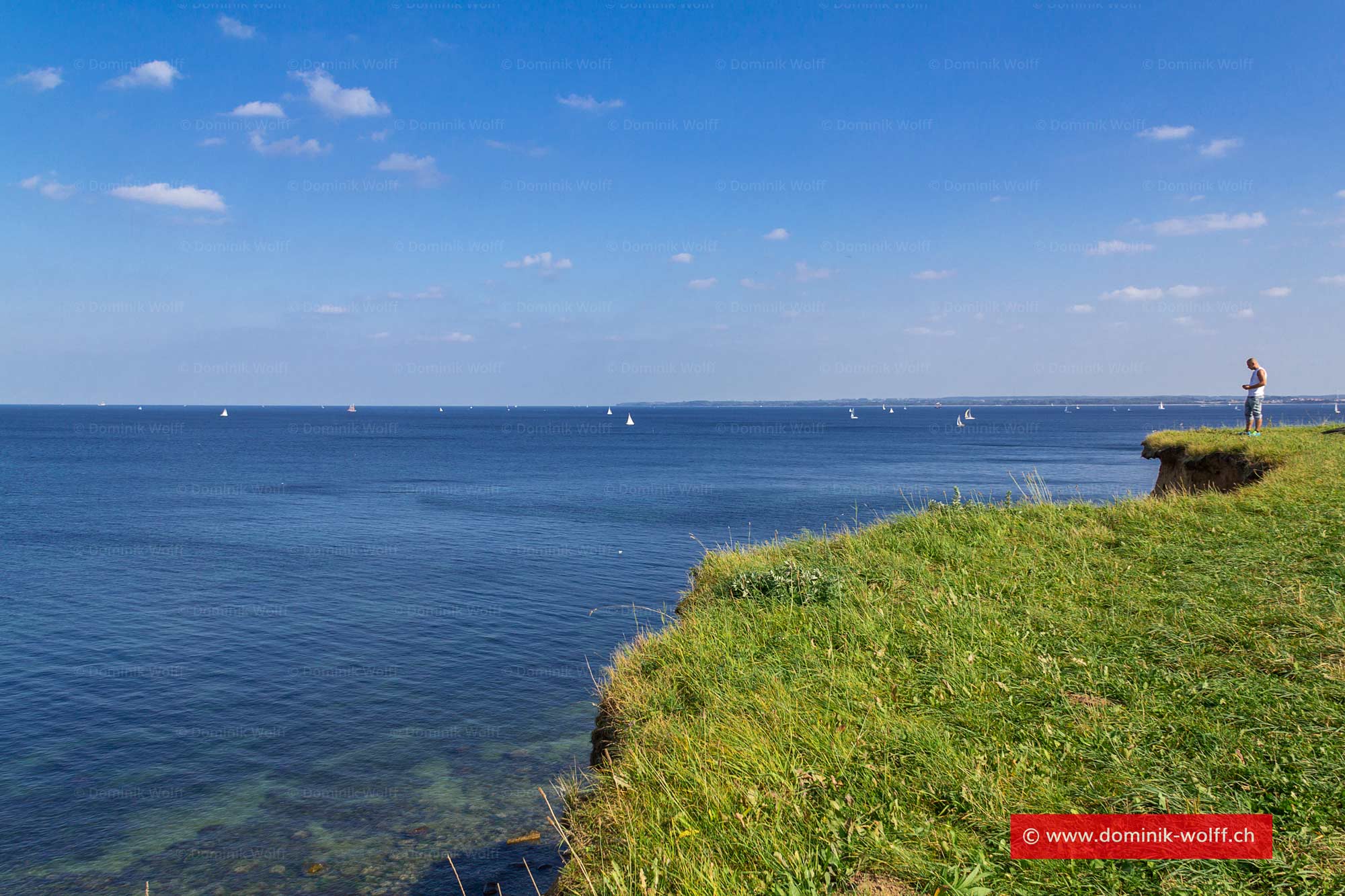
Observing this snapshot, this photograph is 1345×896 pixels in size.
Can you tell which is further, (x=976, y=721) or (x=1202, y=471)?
(x=1202, y=471)

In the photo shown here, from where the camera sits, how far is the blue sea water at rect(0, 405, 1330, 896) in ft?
40.6

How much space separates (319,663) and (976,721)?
19.7 meters

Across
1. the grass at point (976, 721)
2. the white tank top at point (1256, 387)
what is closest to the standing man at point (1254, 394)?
the white tank top at point (1256, 387)

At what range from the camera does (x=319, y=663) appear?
20.7m

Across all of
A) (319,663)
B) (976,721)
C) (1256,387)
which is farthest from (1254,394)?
(319,663)

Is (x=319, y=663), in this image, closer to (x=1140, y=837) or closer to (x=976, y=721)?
(x=976, y=721)

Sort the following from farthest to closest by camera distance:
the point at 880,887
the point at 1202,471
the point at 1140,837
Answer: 1. the point at 1202,471
2. the point at 1140,837
3. the point at 880,887

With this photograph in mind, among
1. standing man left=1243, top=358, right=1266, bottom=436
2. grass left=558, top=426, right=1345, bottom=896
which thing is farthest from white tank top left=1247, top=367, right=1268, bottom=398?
grass left=558, top=426, right=1345, bottom=896

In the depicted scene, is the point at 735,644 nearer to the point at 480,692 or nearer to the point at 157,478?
the point at 480,692

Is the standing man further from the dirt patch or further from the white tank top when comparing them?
the dirt patch

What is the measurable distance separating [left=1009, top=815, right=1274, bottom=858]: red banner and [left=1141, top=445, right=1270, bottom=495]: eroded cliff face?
15.4 metres

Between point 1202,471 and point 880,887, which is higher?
point 1202,471

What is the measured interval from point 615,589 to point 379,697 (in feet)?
34.8

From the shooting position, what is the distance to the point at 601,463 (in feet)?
298
